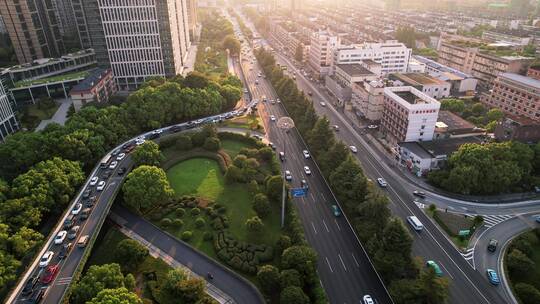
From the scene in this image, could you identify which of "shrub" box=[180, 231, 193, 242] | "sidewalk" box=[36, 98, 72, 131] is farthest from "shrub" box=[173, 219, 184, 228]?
"sidewalk" box=[36, 98, 72, 131]

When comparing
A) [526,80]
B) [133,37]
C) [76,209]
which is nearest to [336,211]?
[76,209]

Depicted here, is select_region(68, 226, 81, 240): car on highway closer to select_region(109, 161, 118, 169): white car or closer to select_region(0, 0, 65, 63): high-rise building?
select_region(109, 161, 118, 169): white car

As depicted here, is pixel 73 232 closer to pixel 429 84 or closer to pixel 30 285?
pixel 30 285

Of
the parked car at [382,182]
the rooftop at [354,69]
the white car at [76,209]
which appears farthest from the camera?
the rooftop at [354,69]

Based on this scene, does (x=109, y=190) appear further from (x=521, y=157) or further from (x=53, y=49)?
(x=53, y=49)

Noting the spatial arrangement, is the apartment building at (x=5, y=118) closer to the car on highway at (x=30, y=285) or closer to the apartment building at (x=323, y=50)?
the car on highway at (x=30, y=285)

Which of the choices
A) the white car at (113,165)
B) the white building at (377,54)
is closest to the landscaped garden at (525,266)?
the white car at (113,165)
